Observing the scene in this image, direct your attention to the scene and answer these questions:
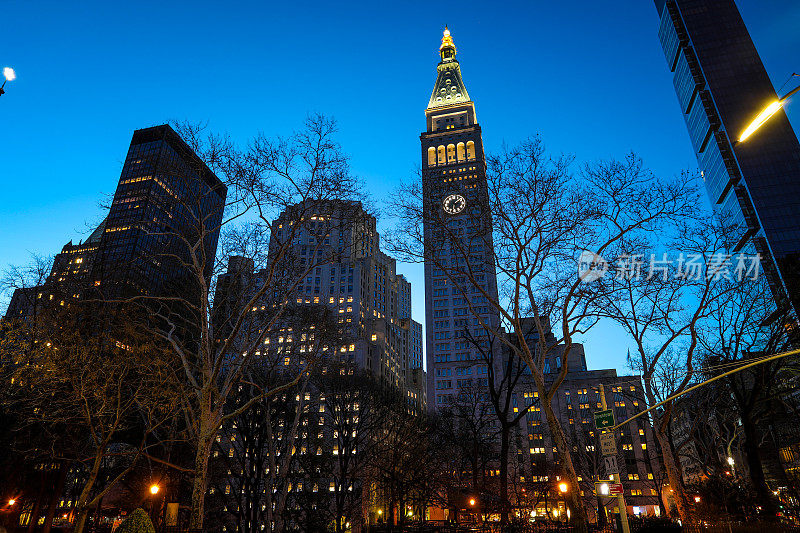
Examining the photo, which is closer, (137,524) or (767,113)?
(767,113)

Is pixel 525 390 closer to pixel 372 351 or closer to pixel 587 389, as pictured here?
pixel 587 389

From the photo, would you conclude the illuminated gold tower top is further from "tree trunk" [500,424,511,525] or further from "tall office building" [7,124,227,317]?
"tree trunk" [500,424,511,525]

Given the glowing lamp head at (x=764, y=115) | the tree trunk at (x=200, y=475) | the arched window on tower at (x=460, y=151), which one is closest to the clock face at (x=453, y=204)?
the tree trunk at (x=200, y=475)

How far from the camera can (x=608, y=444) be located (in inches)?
490

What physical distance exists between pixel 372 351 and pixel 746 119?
122 m

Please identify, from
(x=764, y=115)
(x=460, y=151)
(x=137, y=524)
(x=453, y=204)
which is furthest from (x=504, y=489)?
(x=460, y=151)

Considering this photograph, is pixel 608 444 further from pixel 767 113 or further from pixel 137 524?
pixel 137 524

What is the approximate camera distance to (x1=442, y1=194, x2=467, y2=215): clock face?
1983 centimetres

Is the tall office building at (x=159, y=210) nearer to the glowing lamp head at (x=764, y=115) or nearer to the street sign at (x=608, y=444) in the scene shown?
the street sign at (x=608, y=444)

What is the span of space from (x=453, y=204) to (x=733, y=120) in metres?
140

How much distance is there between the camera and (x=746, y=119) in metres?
123

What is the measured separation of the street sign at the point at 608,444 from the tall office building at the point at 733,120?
118 metres

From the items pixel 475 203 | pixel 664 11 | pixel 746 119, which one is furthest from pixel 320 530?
pixel 664 11

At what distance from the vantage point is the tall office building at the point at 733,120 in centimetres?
11025
